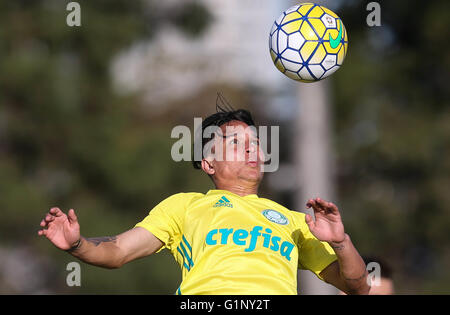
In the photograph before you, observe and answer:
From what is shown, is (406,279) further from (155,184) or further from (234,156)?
(234,156)

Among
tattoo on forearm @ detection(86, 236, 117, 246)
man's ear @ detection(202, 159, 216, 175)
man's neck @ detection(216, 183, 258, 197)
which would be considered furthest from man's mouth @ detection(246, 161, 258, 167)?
tattoo on forearm @ detection(86, 236, 117, 246)

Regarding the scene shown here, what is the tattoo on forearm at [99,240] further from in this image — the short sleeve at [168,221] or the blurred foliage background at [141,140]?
the blurred foliage background at [141,140]

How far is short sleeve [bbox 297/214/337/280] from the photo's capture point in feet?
20.3

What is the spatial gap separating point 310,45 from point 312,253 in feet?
6.86

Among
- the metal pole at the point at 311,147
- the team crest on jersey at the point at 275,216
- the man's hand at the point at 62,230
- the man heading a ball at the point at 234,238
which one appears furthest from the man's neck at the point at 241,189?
the metal pole at the point at 311,147

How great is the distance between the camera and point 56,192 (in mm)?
22359

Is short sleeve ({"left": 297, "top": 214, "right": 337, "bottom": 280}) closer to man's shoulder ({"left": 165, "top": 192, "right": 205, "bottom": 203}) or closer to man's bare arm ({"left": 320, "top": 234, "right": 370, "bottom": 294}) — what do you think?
man's bare arm ({"left": 320, "top": 234, "right": 370, "bottom": 294})

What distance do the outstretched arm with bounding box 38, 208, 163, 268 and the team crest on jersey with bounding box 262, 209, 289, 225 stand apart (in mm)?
825

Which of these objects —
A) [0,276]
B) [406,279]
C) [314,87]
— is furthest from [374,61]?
[0,276]

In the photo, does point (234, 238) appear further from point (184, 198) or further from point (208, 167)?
point (208, 167)

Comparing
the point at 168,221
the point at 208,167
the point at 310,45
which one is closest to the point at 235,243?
the point at 168,221

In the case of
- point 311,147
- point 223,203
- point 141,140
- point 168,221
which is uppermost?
point 223,203

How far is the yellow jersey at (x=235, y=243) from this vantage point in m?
5.65

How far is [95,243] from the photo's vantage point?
5.80 metres
